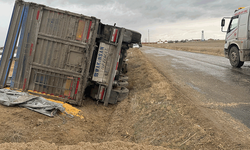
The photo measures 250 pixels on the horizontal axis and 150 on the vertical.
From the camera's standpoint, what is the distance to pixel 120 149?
3244 millimetres

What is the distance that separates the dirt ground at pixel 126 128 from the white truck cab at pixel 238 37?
592cm

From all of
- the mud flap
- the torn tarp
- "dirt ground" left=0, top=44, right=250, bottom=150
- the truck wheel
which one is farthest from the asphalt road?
the torn tarp

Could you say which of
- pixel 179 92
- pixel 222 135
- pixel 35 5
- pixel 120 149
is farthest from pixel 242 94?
pixel 35 5

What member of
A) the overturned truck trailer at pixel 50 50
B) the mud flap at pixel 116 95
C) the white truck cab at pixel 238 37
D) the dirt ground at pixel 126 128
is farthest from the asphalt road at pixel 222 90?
the overturned truck trailer at pixel 50 50

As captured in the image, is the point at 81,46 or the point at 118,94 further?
the point at 118,94

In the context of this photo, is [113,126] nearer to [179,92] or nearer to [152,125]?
[152,125]

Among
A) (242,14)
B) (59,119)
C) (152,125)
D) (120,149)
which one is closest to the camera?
(120,149)

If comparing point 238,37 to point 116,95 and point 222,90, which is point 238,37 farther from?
point 116,95

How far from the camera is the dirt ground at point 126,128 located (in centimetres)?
340

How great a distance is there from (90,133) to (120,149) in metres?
1.76

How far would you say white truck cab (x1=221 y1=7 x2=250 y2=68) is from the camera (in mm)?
9539

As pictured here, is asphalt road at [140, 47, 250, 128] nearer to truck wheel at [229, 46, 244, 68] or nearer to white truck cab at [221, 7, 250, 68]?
white truck cab at [221, 7, 250, 68]

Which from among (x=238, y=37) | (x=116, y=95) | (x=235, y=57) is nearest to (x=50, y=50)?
(x=116, y=95)

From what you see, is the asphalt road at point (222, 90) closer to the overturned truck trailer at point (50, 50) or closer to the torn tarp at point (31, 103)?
the overturned truck trailer at point (50, 50)
